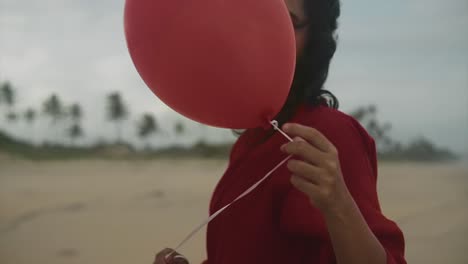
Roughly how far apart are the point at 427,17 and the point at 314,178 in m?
1.32

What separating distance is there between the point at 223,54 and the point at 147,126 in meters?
1.11

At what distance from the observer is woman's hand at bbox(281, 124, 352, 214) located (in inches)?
17.3

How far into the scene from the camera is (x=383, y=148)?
1506 millimetres

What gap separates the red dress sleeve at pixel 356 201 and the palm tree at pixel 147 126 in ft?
3.40

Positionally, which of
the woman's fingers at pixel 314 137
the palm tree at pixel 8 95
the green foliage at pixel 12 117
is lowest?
the woman's fingers at pixel 314 137

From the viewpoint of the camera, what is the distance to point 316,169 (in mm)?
440

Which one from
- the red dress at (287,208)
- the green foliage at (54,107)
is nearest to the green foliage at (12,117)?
the green foliage at (54,107)

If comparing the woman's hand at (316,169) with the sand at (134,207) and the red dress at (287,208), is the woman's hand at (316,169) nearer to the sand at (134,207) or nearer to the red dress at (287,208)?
the red dress at (287,208)

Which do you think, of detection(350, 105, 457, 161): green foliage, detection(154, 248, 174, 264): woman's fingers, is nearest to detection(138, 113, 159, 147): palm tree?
detection(350, 105, 457, 161): green foliage

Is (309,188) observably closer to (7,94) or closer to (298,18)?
(298,18)

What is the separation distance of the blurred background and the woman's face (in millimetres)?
889

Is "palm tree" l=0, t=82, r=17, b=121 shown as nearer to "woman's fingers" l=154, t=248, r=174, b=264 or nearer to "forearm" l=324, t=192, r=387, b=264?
"woman's fingers" l=154, t=248, r=174, b=264

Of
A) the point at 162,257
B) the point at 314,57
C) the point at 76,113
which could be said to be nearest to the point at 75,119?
the point at 76,113

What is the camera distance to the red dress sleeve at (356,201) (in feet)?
1.73
